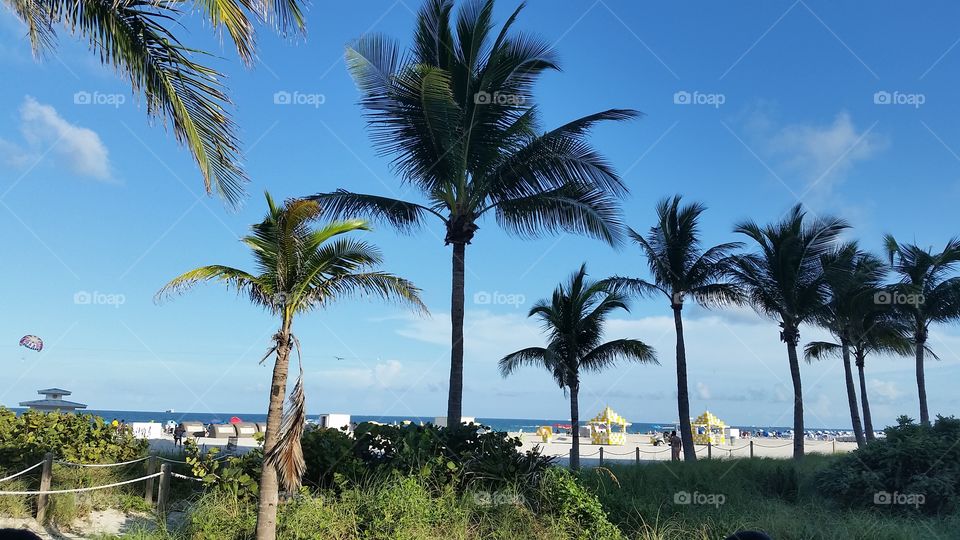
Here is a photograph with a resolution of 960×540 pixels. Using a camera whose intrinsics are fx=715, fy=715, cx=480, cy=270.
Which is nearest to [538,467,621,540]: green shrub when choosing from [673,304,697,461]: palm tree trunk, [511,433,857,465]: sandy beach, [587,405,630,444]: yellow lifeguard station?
[511,433,857,465]: sandy beach

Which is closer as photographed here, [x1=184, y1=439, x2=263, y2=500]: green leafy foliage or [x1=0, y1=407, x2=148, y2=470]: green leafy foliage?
[x1=184, y1=439, x2=263, y2=500]: green leafy foliage

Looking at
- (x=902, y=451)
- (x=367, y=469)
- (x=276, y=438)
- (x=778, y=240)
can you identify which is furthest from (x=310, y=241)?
(x=778, y=240)

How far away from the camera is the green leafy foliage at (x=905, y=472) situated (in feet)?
40.3

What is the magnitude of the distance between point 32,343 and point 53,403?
6.97ft

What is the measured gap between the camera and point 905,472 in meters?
13.2

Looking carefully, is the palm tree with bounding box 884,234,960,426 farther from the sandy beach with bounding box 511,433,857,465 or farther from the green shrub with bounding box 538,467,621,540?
the green shrub with bounding box 538,467,621,540

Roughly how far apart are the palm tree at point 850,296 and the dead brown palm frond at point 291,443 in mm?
20247

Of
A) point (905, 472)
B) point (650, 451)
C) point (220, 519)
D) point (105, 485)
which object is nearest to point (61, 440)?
point (105, 485)

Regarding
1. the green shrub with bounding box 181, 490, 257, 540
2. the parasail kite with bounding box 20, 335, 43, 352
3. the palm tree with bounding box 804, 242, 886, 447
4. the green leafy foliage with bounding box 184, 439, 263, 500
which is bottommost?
the green shrub with bounding box 181, 490, 257, 540

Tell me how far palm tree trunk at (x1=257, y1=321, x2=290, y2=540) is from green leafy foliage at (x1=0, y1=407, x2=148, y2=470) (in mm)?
5825

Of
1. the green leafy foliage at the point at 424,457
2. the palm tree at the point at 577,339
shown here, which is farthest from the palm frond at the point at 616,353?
the green leafy foliage at the point at 424,457

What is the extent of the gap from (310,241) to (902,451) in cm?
1142

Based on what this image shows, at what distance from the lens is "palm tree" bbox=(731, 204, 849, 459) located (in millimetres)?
23906

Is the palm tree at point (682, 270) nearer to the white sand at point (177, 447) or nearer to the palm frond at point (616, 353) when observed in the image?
the palm frond at point (616, 353)
